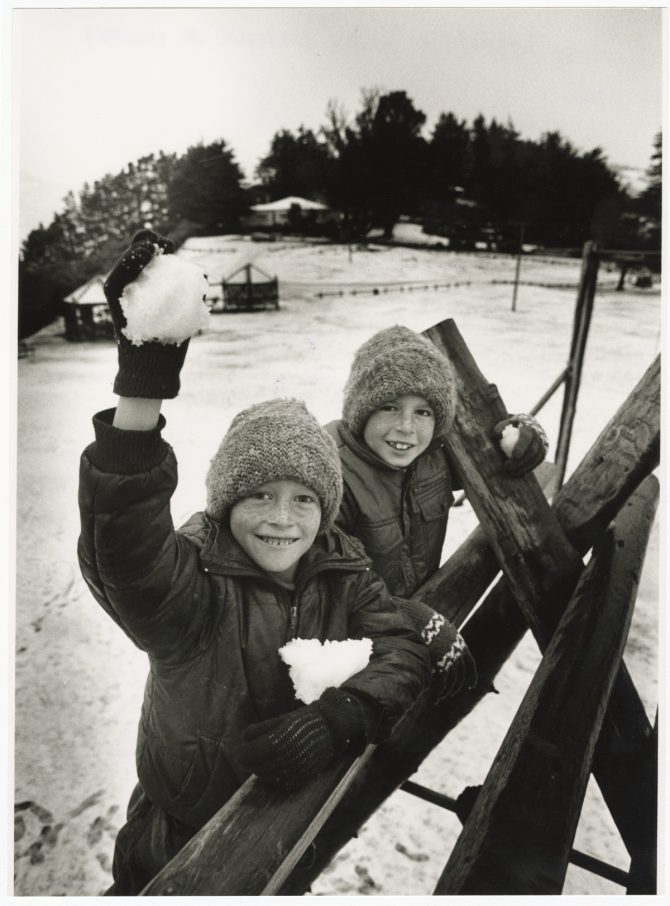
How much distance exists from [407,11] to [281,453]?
135 centimetres

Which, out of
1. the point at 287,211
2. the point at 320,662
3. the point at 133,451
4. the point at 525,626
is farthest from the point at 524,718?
the point at 287,211

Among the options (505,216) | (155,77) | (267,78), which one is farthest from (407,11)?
(505,216)

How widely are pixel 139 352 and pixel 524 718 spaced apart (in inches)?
41.6

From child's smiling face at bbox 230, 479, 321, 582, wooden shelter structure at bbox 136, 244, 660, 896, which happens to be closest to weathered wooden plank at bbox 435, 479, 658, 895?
wooden shelter structure at bbox 136, 244, 660, 896

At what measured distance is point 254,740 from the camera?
1.00 m

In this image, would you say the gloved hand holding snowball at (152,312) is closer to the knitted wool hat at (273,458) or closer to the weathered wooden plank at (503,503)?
the knitted wool hat at (273,458)

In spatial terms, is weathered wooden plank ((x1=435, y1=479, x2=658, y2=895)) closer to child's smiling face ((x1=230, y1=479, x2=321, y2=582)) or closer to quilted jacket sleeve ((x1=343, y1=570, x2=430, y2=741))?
quilted jacket sleeve ((x1=343, y1=570, x2=430, y2=741))

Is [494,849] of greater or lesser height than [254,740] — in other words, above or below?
below

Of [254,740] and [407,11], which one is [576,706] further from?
[407,11]

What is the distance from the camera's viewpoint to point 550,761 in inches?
46.5

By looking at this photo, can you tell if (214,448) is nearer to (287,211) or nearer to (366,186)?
(287,211)

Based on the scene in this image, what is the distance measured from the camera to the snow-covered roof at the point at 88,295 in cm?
245

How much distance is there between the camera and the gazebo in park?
240cm

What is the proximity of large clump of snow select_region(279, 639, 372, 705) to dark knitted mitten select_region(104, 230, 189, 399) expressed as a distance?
564 mm
